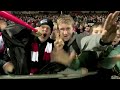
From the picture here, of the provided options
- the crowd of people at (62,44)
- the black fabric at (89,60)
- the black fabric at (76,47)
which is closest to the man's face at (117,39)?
the crowd of people at (62,44)

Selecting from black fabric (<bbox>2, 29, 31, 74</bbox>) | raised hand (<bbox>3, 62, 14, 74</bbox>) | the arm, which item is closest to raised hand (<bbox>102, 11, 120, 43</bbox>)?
the arm

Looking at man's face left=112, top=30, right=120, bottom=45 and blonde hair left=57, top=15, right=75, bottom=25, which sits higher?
blonde hair left=57, top=15, right=75, bottom=25

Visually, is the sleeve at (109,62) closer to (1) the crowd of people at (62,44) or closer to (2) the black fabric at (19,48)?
(1) the crowd of people at (62,44)

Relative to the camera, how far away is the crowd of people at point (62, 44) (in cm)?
643

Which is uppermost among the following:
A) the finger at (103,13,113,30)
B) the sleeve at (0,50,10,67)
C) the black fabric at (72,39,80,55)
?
the finger at (103,13,113,30)

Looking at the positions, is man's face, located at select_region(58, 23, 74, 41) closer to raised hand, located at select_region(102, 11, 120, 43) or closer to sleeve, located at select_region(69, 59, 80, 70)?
sleeve, located at select_region(69, 59, 80, 70)

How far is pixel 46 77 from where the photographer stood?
6488mm

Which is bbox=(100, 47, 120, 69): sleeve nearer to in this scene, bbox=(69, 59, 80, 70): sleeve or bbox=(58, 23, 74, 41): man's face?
bbox=(69, 59, 80, 70): sleeve

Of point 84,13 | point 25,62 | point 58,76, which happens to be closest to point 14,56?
point 25,62

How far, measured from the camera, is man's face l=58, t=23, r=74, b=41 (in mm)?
6469

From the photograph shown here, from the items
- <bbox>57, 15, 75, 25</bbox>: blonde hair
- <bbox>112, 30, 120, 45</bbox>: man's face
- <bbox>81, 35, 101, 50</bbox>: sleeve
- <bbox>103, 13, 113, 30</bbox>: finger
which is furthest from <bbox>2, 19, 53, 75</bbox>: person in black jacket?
<bbox>112, 30, 120, 45</bbox>: man's face

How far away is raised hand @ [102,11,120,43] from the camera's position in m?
6.43

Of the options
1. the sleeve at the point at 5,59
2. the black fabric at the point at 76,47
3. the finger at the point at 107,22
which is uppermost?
the finger at the point at 107,22
